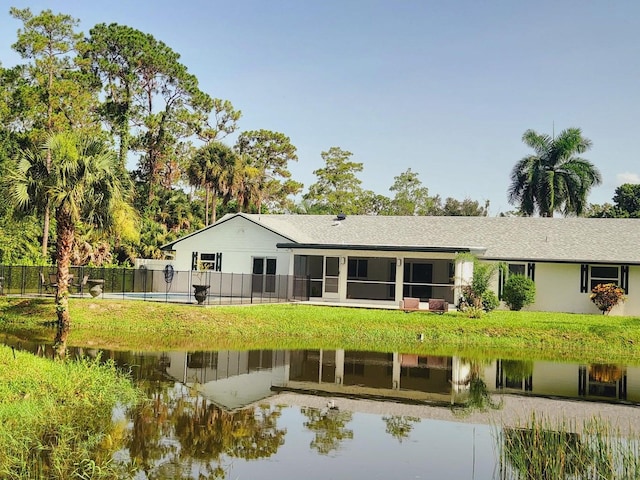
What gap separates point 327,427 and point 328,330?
12689 millimetres

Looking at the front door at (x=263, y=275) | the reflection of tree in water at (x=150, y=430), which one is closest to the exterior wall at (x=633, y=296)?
the front door at (x=263, y=275)

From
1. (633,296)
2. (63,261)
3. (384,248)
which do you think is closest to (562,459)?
(63,261)

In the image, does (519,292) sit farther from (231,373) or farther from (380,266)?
(231,373)

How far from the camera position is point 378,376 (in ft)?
58.9

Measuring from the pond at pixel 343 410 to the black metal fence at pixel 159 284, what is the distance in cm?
972

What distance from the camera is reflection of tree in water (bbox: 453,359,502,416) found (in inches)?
565

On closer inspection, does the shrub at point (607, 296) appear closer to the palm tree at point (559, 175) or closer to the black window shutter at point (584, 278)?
the black window shutter at point (584, 278)

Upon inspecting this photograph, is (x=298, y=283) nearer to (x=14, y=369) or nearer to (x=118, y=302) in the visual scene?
(x=118, y=302)

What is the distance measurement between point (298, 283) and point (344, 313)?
18.6ft

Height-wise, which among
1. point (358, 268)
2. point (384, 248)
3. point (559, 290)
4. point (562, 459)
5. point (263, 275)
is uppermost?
point (384, 248)

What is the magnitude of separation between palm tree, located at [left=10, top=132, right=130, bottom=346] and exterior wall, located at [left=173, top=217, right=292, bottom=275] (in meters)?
11.7

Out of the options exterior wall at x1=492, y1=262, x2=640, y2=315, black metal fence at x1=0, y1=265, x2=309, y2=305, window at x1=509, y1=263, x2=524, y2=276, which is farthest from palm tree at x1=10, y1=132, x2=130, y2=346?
window at x1=509, y1=263, x2=524, y2=276

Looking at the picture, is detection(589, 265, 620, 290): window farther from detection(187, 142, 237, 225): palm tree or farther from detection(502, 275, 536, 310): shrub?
detection(187, 142, 237, 225): palm tree

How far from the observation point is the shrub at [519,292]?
103 ft
